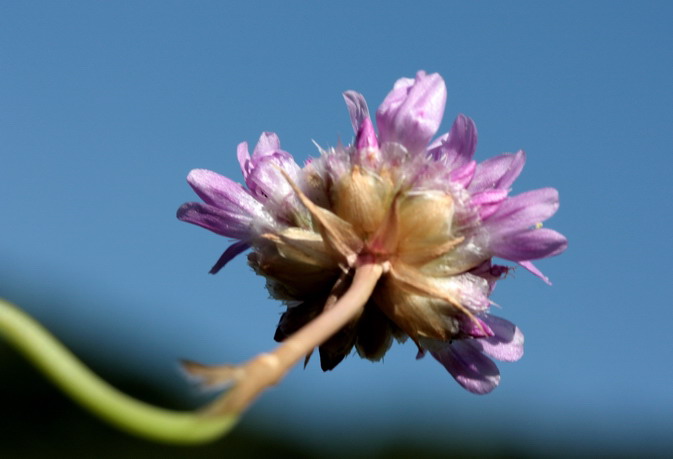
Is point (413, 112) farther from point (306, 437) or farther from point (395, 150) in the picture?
point (306, 437)

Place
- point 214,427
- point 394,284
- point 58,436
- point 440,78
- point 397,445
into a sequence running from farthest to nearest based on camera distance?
point 397,445
point 58,436
point 440,78
point 394,284
point 214,427

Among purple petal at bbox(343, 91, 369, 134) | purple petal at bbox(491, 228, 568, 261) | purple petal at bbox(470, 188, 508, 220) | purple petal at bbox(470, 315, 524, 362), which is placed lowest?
purple petal at bbox(470, 315, 524, 362)

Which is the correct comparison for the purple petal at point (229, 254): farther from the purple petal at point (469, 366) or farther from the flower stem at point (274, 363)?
the flower stem at point (274, 363)

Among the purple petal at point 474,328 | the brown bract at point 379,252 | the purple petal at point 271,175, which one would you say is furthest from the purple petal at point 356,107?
the purple petal at point 474,328

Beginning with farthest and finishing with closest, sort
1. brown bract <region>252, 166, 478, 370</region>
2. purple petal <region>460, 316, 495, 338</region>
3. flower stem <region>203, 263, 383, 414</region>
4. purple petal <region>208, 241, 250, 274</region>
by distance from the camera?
purple petal <region>208, 241, 250, 274</region> → purple petal <region>460, 316, 495, 338</region> → brown bract <region>252, 166, 478, 370</region> → flower stem <region>203, 263, 383, 414</region>

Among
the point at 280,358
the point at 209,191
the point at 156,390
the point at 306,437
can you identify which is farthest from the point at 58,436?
the point at 280,358

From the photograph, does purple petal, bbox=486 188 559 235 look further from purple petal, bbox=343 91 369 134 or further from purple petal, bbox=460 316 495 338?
purple petal, bbox=343 91 369 134

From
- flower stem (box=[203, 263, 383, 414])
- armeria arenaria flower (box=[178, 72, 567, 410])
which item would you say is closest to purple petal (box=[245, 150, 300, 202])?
armeria arenaria flower (box=[178, 72, 567, 410])

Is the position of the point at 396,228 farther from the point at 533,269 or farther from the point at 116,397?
the point at 116,397
